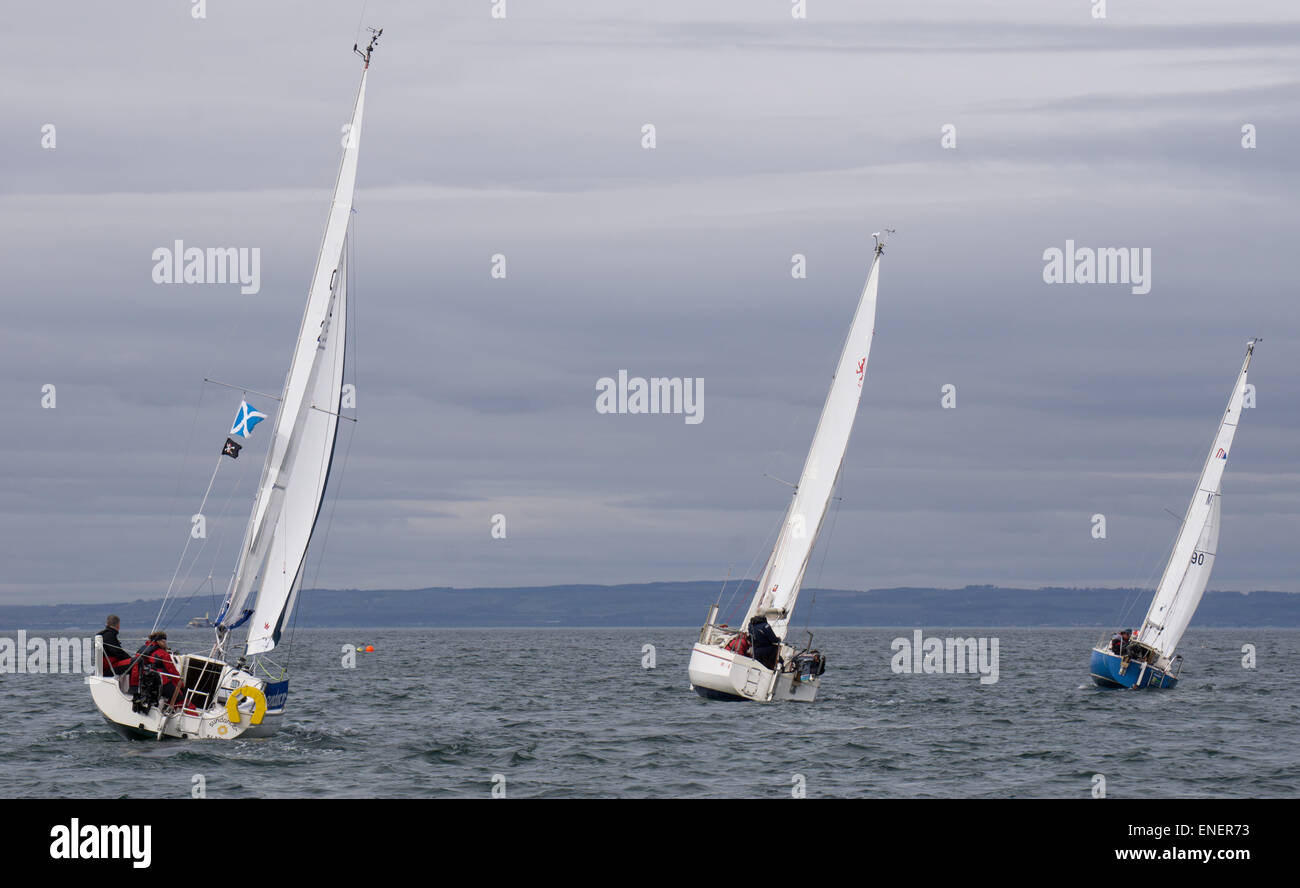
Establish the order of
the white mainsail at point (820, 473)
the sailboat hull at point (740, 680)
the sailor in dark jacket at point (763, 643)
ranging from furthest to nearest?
the white mainsail at point (820, 473) → the sailor in dark jacket at point (763, 643) → the sailboat hull at point (740, 680)

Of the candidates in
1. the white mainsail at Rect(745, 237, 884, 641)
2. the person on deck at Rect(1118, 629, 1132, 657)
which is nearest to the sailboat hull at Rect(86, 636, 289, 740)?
the white mainsail at Rect(745, 237, 884, 641)

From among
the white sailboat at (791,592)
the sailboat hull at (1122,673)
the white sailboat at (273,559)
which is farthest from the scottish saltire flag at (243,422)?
the sailboat hull at (1122,673)

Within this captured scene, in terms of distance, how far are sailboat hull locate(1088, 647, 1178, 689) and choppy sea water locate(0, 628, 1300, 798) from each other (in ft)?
2.44

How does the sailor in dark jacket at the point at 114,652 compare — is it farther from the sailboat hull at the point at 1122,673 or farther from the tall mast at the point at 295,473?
the sailboat hull at the point at 1122,673

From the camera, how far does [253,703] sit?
27.2m

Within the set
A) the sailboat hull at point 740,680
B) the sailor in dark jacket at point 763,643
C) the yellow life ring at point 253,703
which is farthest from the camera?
the sailor in dark jacket at point 763,643

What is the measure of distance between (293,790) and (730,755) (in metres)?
9.69

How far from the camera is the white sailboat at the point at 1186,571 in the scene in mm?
52656

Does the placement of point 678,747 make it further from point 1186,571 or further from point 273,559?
point 1186,571

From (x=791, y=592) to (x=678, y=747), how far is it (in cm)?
1227

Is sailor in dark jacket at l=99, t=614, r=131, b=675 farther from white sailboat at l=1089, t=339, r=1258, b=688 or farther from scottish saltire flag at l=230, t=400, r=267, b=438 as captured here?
white sailboat at l=1089, t=339, r=1258, b=688

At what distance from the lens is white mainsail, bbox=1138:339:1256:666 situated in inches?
2108
